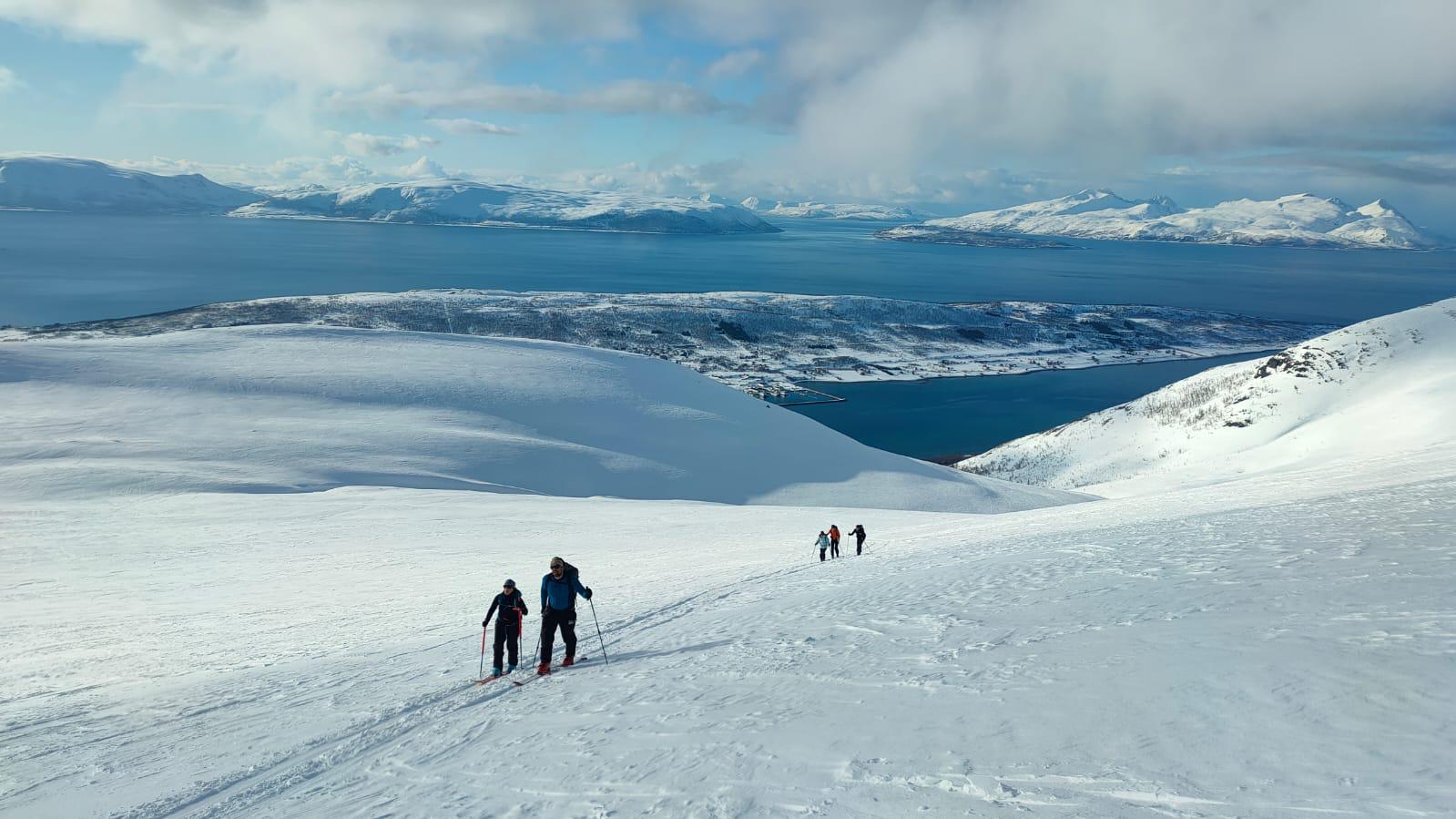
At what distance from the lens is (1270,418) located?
6444 cm

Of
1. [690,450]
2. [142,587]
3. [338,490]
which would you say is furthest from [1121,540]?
[690,450]

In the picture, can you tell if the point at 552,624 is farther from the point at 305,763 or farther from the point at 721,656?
the point at 305,763

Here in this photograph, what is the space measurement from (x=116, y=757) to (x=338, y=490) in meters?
20.7

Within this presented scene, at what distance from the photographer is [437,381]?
43.2 m

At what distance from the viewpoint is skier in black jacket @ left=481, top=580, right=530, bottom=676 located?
1005 centimetres

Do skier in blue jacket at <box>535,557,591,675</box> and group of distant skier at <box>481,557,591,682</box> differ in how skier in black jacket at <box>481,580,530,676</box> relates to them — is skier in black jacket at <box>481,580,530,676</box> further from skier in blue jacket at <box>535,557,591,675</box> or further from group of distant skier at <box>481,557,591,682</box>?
skier in blue jacket at <box>535,557,591,675</box>

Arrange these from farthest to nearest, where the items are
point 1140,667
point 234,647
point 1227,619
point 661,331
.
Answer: point 661,331, point 234,647, point 1227,619, point 1140,667

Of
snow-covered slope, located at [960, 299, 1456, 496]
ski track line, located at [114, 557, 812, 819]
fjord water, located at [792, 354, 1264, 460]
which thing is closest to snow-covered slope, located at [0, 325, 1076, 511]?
ski track line, located at [114, 557, 812, 819]

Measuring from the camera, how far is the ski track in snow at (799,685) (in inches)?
249

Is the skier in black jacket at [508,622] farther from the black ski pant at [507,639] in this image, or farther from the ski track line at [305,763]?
the ski track line at [305,763]

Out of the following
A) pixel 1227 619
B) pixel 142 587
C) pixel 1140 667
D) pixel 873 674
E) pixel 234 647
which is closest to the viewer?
pixel 1140 667

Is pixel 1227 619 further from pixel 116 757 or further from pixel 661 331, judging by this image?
pixel 661 331

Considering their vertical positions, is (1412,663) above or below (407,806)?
above

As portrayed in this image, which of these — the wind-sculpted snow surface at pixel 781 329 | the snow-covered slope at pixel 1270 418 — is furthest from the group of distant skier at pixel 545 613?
the wind-sculpted snow surface at pixel 781 329
